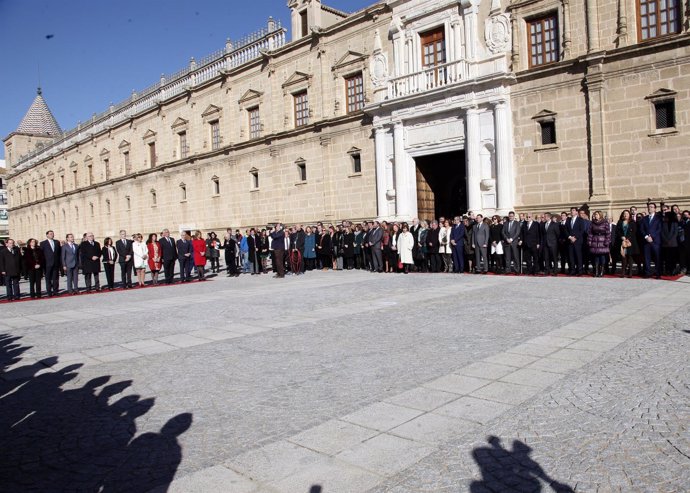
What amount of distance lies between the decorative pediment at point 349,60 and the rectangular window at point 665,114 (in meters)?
12.1

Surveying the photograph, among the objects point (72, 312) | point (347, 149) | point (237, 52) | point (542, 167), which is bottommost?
point (72, 312)

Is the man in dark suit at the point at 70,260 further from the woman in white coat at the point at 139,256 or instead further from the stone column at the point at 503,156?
the stone column at the point at 503,156

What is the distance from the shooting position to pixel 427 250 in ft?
58.0

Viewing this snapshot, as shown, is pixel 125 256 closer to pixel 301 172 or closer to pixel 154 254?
pixel 154 254

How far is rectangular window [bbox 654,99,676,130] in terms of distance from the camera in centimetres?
1591

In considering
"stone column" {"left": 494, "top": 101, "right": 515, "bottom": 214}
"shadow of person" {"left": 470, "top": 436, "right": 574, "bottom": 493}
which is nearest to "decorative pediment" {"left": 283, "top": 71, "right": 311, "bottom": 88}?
"stone column" {"left": 494, "top": 101, "right": 515, "bottom": 214}

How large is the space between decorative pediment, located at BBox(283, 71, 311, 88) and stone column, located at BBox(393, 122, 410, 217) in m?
6.96

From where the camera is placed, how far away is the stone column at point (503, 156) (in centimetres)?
1891

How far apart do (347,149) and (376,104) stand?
3096mm

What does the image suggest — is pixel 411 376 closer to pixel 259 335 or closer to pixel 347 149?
pixel 259 335

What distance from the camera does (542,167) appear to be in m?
18.5

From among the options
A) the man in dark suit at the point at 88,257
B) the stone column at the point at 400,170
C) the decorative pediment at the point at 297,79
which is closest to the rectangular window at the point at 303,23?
the decorative pediment at the point at 297,79

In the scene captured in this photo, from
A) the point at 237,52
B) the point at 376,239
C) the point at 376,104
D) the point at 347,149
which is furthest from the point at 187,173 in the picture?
the point at 376,239

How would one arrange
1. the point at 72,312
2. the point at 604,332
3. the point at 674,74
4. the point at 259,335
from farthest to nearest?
the point at 674,74
the point at 72,312
the point at 259,335
the point at 604,332
